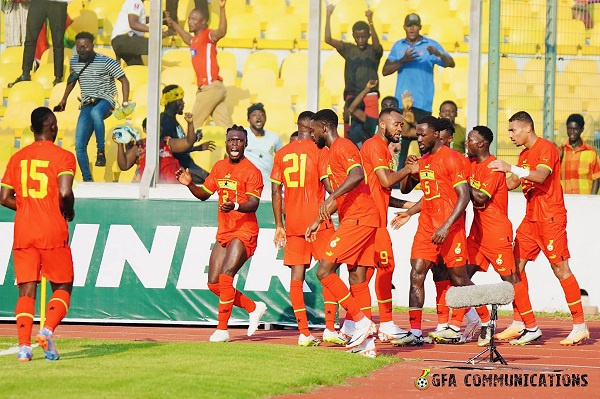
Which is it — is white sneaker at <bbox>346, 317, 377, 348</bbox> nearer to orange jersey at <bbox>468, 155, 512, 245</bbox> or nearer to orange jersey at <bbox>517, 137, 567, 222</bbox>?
orange jersey at <bbox>468, 155, 512, 245</bbox>

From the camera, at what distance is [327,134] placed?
1159 centimetres

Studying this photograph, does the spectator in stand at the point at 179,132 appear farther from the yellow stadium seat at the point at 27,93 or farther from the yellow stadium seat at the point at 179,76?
the yellow stadium seat at the point at 27,93

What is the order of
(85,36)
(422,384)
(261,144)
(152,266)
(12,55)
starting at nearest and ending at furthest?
(422,384)
(152,266)
(261,144)
(85,36)
(12,55)

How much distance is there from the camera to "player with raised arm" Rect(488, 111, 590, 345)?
1318 centimetres

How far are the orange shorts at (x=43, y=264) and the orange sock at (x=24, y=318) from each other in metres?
0.19

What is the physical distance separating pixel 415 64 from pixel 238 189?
22.2ft

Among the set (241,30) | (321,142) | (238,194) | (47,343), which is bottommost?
(47,343)

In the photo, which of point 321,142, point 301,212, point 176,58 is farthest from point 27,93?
point 321,142

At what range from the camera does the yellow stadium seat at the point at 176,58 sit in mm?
18875

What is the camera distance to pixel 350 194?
11.4m

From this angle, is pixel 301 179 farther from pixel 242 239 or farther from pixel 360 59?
pixel 360 59

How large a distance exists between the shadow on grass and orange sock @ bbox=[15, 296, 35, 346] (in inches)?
16.8

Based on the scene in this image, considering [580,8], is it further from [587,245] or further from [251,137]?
[251,137]

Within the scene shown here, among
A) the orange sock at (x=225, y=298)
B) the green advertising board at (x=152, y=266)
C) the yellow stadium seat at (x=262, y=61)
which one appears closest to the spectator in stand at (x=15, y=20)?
the yellow stadium seat at (x=262, y=61)
